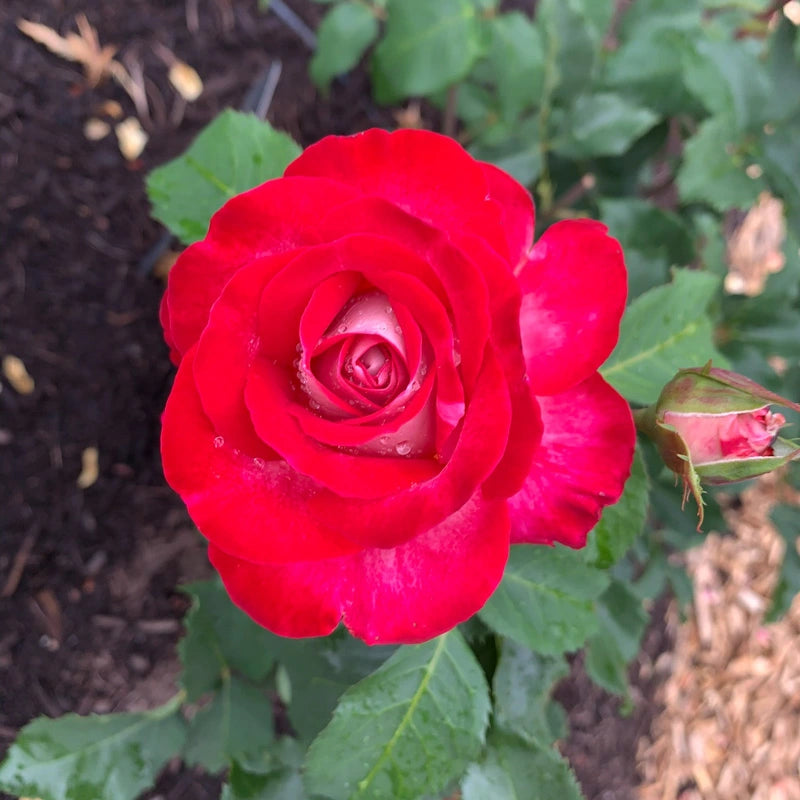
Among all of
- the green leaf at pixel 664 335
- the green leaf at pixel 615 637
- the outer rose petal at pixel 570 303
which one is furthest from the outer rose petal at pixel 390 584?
the green leaf at pixel 615 637

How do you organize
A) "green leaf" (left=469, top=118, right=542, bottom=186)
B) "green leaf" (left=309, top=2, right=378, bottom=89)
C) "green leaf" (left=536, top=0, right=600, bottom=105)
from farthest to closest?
"green leaf" (left=309, top=2, right=378, bottom=89) < "green leaf" (left=469, top=118, right=542, bottom=186) < "green leaf" (left=536, top=0, right=600, bottom=105)

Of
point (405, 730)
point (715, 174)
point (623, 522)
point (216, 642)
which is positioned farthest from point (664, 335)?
point (216, 642)

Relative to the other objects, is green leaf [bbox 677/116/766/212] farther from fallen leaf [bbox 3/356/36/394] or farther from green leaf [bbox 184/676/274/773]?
fallen leaf [bbox 3/356/36/394]

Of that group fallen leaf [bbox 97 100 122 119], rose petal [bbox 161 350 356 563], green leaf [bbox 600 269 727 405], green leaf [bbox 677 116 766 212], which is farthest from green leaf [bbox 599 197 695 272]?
fallen leaf [bbox 97 100 122 119]

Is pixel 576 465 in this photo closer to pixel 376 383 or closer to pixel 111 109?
pixel 376 383

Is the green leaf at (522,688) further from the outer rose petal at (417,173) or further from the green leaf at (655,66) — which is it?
the green leaf at (655,66)
